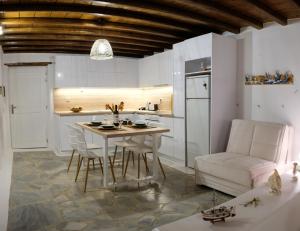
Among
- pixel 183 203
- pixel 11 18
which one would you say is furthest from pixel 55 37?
pixel 183 203

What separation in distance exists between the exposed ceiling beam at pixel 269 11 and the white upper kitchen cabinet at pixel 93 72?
4.05m

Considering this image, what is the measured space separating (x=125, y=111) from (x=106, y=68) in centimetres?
119

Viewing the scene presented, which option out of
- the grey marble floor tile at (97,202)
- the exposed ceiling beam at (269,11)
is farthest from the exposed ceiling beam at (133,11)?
the grey marble floor tile at (97,202)

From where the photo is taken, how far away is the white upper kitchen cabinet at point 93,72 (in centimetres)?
631

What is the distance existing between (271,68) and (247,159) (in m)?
1.50

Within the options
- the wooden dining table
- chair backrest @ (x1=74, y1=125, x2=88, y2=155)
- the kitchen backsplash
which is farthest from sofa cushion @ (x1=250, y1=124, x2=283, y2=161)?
the kitchen backsplash

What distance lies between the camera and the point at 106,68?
6.80 m

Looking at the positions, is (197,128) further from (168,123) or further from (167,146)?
(167,146)

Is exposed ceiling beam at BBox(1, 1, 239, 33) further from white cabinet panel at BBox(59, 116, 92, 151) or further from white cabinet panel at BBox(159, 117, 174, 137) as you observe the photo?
white cabinet panel at BBox(59, 116, 92, 151)

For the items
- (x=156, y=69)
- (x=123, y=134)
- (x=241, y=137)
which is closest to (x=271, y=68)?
(x=241, y=137)

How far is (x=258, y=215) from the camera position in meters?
2.14

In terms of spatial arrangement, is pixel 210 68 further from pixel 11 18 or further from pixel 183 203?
pixel 11 18

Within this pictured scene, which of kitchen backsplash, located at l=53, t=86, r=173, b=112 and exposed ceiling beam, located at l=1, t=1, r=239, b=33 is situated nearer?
exposed ceiling beam, located at l=1, t=1, r=239, b=33

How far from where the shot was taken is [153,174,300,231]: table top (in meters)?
1.96
